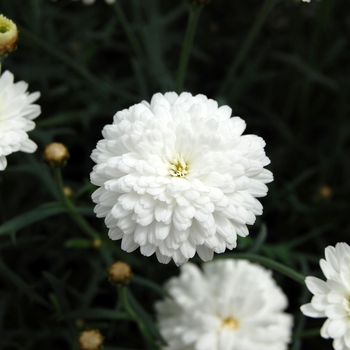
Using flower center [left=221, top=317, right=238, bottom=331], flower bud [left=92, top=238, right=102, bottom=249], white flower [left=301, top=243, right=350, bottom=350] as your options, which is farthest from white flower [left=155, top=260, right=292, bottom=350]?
white flower [left=301, top=243, right=350, bottom=350]

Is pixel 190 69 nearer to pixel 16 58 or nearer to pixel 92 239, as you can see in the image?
pixel 16 58

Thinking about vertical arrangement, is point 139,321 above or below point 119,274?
below

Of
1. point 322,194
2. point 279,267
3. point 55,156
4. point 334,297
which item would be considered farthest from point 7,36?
point 322,194

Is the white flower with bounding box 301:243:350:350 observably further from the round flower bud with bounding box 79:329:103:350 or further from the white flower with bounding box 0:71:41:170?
the white flower with bounding box 0:71:41:170

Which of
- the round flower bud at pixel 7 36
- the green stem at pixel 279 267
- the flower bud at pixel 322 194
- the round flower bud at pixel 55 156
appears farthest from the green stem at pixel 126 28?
the green stem at pixel 279 267

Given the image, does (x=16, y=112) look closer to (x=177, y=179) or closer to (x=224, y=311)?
(x=177, y=179)

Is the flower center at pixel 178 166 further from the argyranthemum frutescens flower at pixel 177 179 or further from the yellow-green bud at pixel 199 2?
the yellow-green bud at pixel 199 2
